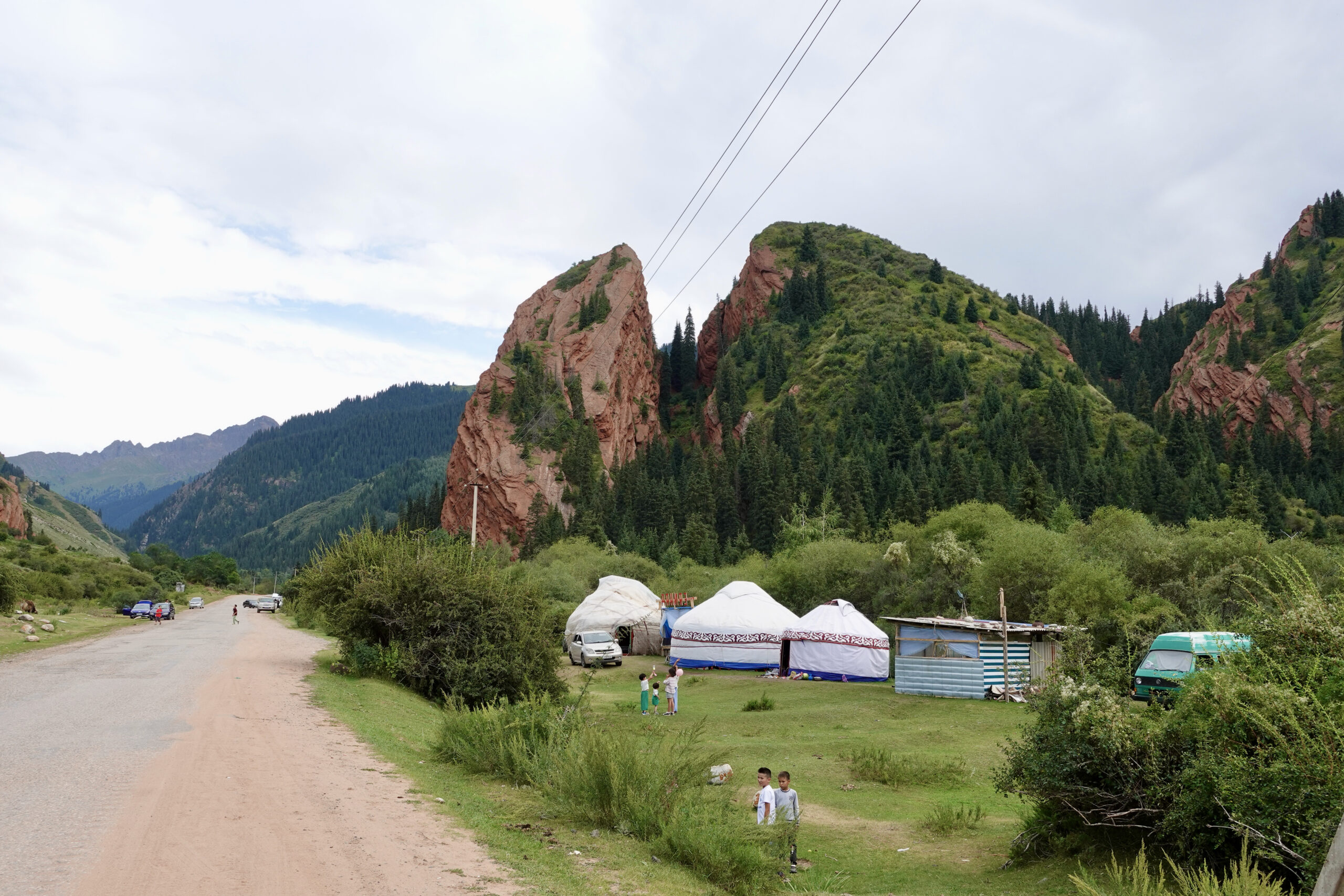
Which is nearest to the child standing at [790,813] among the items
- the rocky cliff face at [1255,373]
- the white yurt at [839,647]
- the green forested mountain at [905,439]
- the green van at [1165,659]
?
the green van at [1165,659]

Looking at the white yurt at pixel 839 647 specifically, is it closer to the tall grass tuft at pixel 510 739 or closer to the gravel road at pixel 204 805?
the gravel road at pixel 204 805

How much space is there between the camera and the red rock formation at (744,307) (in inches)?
5423

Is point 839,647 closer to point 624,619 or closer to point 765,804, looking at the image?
point 624,619

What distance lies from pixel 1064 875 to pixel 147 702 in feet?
49.0

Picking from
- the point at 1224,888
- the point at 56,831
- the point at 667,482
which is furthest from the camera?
the point at 667,482

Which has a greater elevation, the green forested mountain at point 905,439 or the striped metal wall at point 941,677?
the green forested mountain at point 905,439

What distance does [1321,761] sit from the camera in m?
6.67

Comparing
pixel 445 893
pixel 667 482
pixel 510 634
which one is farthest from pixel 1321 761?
pixel 667 482

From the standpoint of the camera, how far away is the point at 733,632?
34.9 metres

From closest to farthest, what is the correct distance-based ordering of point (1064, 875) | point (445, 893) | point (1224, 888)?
1. point (1224, 888)
2. point (445, 893)
3. point (1064, 875)

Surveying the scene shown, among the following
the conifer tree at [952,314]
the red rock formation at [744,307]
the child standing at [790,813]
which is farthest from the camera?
the red rock formation at [744,307]

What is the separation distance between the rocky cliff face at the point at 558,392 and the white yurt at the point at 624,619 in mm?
41601

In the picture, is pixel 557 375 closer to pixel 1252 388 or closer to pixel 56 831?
pixel 1252 388

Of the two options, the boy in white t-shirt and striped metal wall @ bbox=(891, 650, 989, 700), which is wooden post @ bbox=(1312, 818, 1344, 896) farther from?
striped metal wall @ bbox=(891, 650, 989, 700)
